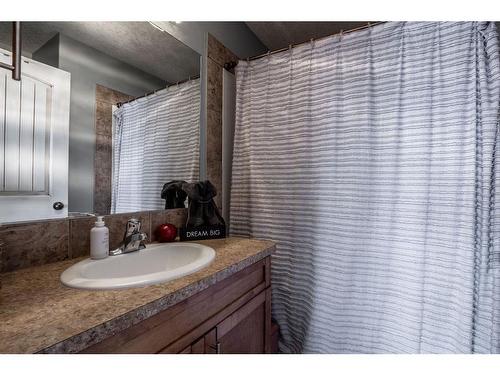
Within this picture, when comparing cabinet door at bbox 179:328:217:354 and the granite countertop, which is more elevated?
the granite countertop

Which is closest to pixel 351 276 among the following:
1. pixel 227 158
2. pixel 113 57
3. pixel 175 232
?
pixel 175 232

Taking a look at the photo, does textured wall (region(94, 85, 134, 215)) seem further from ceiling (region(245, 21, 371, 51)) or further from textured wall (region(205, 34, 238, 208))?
ceiling (region(245, 21, 371, 51))

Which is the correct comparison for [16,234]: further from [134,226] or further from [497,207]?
[497,207]

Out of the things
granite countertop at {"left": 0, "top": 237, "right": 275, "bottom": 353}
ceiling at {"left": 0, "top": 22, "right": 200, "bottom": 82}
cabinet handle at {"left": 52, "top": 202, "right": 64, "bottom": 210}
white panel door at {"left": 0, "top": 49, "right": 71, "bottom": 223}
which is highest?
ceiling at {"left": 0, "top": 22, "right": 200, "bottom": 82}

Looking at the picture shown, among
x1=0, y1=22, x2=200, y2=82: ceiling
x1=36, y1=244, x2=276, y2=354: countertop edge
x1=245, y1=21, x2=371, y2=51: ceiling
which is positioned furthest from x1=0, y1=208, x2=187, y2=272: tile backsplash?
x1=245, y1=21, x2=371, y2=51: ceiling

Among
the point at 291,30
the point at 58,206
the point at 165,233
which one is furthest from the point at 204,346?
the point at 291,30

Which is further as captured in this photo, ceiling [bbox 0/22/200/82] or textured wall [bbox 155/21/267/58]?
textured wall [bbox 155/21/267/58]

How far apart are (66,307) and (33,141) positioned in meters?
0.60

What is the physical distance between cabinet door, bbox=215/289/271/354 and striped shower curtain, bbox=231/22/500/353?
39 centimetres

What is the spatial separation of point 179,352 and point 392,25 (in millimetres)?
1658

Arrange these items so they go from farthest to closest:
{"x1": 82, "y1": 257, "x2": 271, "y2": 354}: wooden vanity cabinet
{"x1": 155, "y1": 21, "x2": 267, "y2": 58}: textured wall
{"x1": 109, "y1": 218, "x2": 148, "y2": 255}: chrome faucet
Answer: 1. {"x1": 155, "y1": 21, "x2": 267, "y2": 58}: textured wall
2. {"x1": 109, "y1": 218, "x2": 148, "y2": 255}: chrome faucet
3. {"x1": 82, "y1": 257, "x2": 271, "y2": 354}: wooden vanity cabinet

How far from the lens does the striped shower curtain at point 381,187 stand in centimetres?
107

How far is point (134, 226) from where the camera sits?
100 centimetres

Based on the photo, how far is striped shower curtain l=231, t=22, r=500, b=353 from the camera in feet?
3.51
